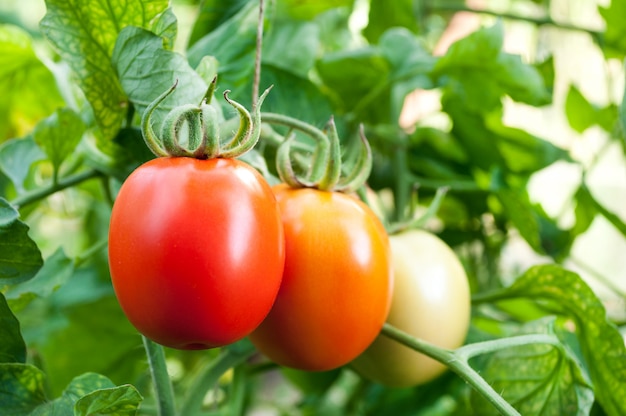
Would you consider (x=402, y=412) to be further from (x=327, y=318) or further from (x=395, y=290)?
(x=327, y=318)

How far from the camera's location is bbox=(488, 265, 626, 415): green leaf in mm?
527

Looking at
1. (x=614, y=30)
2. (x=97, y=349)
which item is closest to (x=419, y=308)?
(x=97, y=349)

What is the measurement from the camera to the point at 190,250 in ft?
1.14

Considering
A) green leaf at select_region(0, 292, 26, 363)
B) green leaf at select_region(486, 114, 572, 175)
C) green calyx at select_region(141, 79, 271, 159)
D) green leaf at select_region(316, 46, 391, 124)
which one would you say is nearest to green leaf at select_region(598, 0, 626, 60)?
green leaf at select_region(486, 114, 572, 175)

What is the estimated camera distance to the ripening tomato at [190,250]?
1.15 feet

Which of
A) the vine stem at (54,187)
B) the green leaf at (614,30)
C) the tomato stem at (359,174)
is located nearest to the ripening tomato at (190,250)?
the tomato stem at (359,174)

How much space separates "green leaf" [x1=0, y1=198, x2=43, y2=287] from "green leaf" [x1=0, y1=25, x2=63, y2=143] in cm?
30

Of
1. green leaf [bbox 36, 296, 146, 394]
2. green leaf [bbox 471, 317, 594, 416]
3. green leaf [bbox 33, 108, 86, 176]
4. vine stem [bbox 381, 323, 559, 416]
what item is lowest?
green leaf [bbox 36, 296, 146, 394]

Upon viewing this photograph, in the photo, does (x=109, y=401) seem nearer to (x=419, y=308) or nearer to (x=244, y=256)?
(x=244, y=256)

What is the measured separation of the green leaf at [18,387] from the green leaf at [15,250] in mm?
53

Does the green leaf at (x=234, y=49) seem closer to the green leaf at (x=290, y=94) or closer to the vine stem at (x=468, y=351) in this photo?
the green leaf at (x=290, y=94)

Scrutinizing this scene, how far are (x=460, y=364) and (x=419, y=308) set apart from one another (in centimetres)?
7

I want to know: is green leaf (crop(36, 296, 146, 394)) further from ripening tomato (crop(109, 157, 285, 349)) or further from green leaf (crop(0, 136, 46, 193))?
ripening tomato (crop(109, 157, 285, 349))

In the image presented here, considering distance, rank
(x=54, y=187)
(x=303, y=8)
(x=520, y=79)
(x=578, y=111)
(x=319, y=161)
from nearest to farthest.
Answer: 1. (x=319, y=161)
2. (x=54, y=187)
3. (x=520, y=79)
4. (x=303, y=8)
5. (x=578, y=111)
